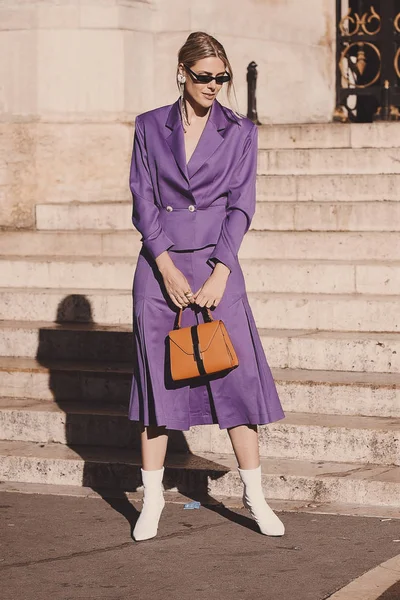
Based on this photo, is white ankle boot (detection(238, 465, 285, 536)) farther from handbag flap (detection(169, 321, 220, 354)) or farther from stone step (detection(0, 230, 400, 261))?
stone step (detection(0, 230, 400, 261))

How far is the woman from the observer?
6297 mm

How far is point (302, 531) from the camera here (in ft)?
21.3

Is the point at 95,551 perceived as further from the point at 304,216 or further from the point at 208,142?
the point at 304,216

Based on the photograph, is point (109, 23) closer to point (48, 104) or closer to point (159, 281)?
point (48, 104)

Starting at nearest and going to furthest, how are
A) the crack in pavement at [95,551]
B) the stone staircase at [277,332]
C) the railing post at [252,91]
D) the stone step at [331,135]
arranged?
the crack in pavement at [95,551], the stone staircase at [277,332], the stone step at [331,135], the railing post at [252,91]

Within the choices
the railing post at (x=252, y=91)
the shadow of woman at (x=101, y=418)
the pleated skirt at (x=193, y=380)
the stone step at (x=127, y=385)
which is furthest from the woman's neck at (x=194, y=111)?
the railing post at (x=252, y=91)

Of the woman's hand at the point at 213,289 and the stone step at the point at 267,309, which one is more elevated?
the woman's hand at the point at 213,289

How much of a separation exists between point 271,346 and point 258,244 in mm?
1574

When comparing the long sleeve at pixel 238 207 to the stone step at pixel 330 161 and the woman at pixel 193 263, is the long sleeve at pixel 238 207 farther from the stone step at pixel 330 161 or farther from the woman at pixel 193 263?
the stone step at pixel 330 161

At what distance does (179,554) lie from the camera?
6.13 m

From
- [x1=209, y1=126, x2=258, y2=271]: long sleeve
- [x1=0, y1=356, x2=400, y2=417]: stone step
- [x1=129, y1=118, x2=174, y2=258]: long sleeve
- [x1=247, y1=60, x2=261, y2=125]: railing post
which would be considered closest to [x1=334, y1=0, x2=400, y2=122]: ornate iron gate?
[x1=247, y1=60, x2=261, y2=125]: railing post

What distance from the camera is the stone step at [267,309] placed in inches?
342

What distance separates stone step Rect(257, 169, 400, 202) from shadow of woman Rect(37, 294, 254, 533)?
1.95 m

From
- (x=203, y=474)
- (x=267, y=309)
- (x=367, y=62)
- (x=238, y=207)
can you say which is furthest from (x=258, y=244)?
(x=367, y=62)
